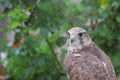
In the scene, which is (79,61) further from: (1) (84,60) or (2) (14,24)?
(2) (14,24)

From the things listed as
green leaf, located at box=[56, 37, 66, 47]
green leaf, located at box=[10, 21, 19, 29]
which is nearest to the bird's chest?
green leaf, located at box=[10, 21, 19, 29]

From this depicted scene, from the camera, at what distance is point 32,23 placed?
473 centimetres

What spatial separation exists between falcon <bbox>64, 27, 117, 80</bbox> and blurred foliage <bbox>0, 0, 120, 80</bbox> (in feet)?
3.99

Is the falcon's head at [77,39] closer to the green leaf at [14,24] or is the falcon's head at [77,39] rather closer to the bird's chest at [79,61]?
the bird's chest at [79,61]

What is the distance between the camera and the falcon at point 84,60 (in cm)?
331

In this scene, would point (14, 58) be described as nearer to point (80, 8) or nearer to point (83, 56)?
point (80, 8)

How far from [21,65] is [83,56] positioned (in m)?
1.88

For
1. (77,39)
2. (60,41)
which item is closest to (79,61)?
(77,39)

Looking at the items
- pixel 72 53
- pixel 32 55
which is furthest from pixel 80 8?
pixel 72 53

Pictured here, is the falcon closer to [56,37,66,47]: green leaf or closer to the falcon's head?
the falcon's head

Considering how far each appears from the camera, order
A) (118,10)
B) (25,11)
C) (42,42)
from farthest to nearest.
→ (42,42)
(118,10)
(25,11)

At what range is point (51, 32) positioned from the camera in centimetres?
474

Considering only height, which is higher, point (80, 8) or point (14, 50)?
point (80, 8)

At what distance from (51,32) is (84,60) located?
144 cm
